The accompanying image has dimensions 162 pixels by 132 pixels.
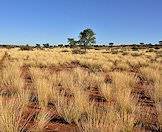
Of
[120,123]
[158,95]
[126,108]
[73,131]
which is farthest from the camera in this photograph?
[158,95]

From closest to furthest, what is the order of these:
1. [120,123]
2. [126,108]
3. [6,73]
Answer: [120,123] → [126,108] → [6,73]

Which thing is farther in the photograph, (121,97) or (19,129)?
(121,97)

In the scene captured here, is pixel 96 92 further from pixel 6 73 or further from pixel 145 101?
pixel 6 73

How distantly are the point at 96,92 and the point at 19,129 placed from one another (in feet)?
18.3

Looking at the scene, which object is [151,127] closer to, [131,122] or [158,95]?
[131,122]

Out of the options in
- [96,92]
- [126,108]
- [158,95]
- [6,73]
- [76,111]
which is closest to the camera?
[76,111]

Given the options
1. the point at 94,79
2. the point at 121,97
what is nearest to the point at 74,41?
the point at 94,79

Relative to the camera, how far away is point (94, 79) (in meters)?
13.0

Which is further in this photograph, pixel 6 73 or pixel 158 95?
pixel 6 73

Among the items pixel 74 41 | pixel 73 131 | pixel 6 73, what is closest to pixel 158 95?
pixel 73 131

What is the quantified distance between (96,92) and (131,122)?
5295mm

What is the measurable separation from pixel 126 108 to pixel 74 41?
77945 mm

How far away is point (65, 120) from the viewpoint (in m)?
7.04

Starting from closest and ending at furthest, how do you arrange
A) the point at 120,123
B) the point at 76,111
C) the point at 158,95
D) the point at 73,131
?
the point at 120,123
the point at 73,131
the point at 76,111
the point at 158,95
